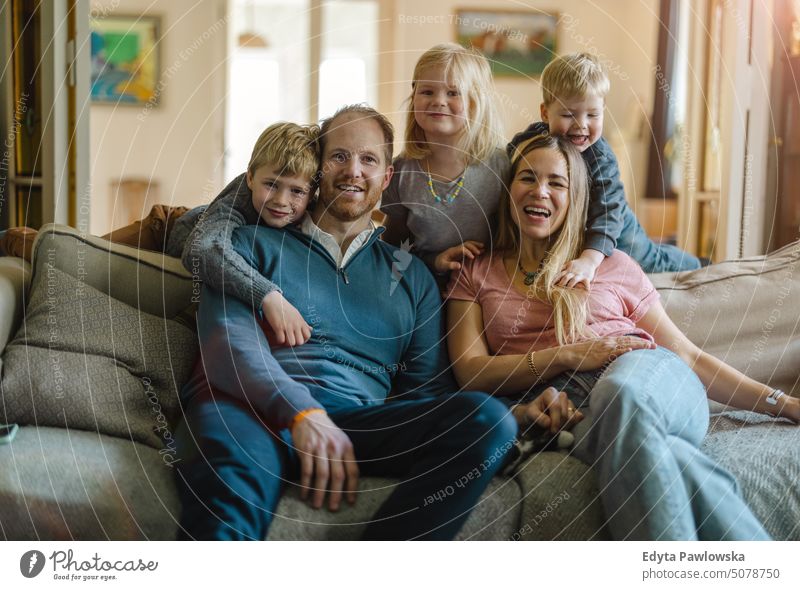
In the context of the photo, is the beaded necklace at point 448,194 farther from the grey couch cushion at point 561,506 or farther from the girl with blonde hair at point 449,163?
the grey couch cushion at point 561,506

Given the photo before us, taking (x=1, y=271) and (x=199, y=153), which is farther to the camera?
(x=199, y=153)

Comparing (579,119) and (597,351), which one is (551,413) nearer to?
(597,351)

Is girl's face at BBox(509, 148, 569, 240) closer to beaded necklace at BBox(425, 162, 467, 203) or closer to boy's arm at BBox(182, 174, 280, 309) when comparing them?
beaded necklace at BBox(425, 162, 467, 203)

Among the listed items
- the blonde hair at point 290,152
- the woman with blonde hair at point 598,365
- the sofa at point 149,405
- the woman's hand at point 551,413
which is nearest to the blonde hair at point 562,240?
the woman with blonde hair at point 598,365

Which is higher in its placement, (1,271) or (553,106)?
(553,106)

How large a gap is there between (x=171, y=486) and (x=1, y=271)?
1.73ft

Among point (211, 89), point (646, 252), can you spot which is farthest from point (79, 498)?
point (211, 89)

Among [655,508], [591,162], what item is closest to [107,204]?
[591,162]

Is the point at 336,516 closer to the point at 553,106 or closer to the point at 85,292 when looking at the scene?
the point at 85,292

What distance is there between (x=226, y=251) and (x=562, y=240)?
1.85 feet

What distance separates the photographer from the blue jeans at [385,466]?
3.71 ft

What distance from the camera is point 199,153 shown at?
494 cm

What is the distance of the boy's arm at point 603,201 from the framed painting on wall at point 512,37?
135 inches

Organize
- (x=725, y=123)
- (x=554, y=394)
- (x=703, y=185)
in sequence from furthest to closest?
1. (x=703, y=185)
2. (x=725, y=123)
3. (x=554, y=394)
